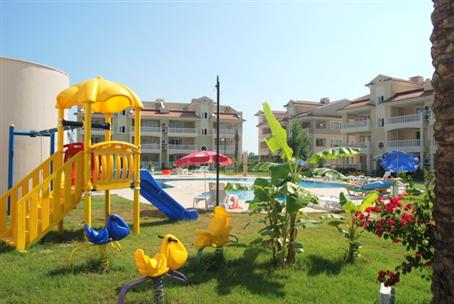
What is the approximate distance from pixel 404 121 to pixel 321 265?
32.7 metres

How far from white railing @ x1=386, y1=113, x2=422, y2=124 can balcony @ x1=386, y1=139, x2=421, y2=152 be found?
1827mm

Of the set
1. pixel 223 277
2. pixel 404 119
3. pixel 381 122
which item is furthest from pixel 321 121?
pixel 223 277

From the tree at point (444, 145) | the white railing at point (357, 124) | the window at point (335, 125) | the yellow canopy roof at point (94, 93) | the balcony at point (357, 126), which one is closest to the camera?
the tree at point (444, 145)

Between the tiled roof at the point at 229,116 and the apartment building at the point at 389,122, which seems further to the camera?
the tiled roof at the point at 229,116

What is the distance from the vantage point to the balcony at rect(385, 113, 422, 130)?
33125 mm

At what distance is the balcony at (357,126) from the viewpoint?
3873cm

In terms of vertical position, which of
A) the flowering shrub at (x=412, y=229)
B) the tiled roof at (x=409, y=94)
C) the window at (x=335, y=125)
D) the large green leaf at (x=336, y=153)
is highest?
the tiled roof at (x=409, y=94)

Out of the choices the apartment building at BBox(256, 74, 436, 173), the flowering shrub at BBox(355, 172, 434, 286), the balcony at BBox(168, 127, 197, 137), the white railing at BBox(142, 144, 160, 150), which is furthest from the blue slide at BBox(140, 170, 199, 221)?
the balcony at BBox(168, 127, 197, 137)

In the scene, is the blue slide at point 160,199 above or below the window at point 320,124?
below

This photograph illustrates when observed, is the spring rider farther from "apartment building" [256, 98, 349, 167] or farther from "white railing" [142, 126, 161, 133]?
"white railing" [142, 126, 161, 133]

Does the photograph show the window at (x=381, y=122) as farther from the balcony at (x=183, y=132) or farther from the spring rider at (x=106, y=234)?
the spring rider at (x=106, y=234)

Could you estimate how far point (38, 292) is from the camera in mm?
4867

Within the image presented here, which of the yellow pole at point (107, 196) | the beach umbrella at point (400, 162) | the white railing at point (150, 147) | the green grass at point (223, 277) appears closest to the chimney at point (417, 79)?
the beach umbrella at point (400, 162)

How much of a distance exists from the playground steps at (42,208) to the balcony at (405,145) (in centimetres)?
3254
